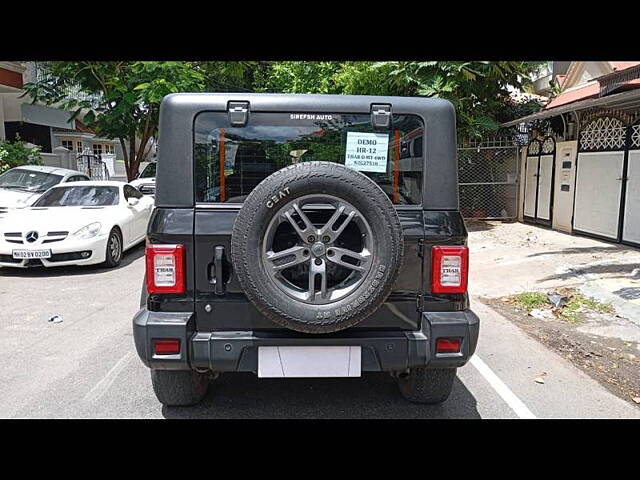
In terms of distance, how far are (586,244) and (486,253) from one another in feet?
6.60

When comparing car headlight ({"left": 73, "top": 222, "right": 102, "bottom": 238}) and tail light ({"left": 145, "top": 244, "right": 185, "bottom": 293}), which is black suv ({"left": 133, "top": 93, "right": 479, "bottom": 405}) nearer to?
tail light ({"left": 145, "top": 244, "right": 185, "bottom": 293})

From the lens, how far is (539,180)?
42.3ft

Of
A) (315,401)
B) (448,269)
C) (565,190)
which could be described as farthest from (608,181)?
(315,401)

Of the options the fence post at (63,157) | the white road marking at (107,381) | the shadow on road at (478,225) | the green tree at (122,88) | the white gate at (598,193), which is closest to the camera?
the white road marking at (107,381)

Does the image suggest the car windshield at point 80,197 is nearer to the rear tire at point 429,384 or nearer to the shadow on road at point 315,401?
the shadow on road at point 315,401

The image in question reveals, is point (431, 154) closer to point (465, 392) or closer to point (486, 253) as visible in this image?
point (465, 392)

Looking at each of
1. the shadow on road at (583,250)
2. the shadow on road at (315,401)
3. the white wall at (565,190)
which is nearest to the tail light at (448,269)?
the shadow on road at (315,401)

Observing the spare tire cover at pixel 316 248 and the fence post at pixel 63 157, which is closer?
the spare tire cover at pixel 316 248

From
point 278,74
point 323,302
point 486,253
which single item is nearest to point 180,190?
point 323,302

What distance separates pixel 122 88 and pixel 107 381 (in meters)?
12.2

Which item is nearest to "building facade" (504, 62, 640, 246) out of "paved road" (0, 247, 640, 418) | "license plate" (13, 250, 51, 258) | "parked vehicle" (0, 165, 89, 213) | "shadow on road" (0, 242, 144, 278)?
"paved road" (0, 247, 640, 418)

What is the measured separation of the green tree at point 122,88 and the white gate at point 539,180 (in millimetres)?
9316

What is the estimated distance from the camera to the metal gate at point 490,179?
14.0 m

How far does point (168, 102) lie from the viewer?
115 inches
